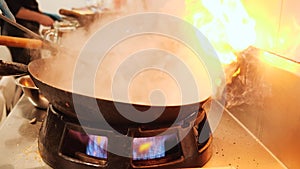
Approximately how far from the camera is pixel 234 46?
36.5 inches

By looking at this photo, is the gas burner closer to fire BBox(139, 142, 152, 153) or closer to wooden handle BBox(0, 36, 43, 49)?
fire BBox(139, 142, 152, 153)

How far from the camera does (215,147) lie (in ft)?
2.71

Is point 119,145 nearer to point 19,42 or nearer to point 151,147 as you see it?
point 151,147

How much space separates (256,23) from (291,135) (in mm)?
315

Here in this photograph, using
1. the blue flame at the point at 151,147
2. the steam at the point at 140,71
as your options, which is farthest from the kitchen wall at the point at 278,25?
the blue flame at the point at 151,147

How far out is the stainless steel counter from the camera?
0.73 metres

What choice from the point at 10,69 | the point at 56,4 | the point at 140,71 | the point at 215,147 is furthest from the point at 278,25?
the point at 56,4

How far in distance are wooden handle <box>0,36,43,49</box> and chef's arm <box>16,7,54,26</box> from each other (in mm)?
1388

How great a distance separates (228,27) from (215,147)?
34cm

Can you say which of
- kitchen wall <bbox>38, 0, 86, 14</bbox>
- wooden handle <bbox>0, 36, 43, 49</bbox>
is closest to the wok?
wooden handle <bbox>0, 36, 43, 49</bbox>

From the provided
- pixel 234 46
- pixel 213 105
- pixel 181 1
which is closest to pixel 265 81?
pixel 234 46

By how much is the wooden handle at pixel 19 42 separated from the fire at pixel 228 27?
1.62 ft

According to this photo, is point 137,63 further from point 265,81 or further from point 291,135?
point 291,135

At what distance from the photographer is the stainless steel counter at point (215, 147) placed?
0.73 m
